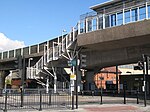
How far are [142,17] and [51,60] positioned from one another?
56.5 ft

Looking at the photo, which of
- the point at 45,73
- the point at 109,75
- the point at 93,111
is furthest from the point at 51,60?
the point at 109,75

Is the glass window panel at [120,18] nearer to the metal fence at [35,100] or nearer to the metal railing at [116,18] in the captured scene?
the metal railing at [116,18]

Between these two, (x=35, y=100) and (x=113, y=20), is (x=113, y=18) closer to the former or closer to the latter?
(x=113, y=20)

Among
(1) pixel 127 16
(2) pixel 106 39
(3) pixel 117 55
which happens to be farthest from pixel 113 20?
(3) pixel 117 55

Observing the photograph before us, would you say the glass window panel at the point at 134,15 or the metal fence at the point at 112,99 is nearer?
the metal fence at the point at 112,99

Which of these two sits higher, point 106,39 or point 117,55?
point 106,39

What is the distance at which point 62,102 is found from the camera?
24.0 metres

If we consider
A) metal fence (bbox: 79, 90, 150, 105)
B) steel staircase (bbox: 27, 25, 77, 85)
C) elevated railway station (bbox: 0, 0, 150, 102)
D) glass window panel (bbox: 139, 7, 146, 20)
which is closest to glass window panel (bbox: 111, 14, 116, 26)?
elevated railway station (bbox: 0, 0, 150, 102)

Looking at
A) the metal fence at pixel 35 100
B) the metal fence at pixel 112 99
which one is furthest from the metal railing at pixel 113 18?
the metal fence at pixel 35 100

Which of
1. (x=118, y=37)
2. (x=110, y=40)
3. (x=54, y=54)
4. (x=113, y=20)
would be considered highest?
(x=113, y=20)

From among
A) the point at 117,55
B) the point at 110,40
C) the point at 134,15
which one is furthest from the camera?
the point at 117,55

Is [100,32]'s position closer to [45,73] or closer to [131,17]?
[131,17]

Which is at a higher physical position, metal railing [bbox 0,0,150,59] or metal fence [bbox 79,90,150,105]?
metal railing [bbox 0,0,150,59]

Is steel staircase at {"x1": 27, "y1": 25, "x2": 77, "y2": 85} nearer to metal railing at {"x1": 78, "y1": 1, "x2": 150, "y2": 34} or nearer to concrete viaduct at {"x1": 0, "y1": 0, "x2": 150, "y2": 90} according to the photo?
concrete viaduct at {"x1": 0, "y1": 0, "x2": 150, "y2": 90}
